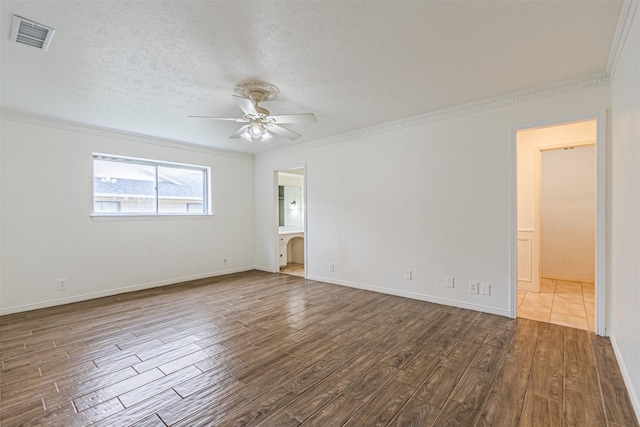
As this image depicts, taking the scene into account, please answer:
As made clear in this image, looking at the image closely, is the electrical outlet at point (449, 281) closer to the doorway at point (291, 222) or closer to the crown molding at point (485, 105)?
the crown molding at point (485, 105)

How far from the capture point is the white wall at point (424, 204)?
332 centimetres

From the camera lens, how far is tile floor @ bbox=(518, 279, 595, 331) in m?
3.24

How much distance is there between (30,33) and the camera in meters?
2.04

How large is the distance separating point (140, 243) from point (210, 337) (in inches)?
108

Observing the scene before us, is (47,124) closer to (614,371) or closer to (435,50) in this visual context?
(435,50)

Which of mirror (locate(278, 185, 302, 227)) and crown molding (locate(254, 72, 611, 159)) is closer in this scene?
crown molding (locate(254, 72, 611, 159))

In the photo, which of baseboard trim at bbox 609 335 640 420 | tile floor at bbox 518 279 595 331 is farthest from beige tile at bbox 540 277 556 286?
baseboard trim at bbox 609 335 640 420

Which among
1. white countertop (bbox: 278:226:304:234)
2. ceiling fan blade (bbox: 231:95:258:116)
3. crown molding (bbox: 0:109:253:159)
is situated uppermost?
crown molding (bbox: 0:109:253:159)

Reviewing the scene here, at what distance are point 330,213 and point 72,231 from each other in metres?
3.82

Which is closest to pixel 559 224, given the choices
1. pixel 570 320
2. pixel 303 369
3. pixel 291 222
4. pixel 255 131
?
pixel 570 320

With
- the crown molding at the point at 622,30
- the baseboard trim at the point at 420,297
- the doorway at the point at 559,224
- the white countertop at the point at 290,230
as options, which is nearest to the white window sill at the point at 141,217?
the white countertop at the point at 290,230

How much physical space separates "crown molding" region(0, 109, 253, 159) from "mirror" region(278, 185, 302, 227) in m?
2.00

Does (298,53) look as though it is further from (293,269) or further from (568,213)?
(568,213)

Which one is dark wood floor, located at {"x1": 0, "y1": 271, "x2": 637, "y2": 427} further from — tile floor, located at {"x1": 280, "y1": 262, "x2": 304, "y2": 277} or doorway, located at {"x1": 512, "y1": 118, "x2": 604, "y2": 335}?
tile floor, located at {"x1": 280, "y1": 262, "x2": 304, "y2": 277}
